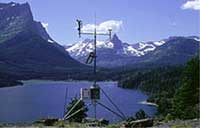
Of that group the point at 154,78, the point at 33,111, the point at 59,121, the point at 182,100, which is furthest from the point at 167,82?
the point at 59,121

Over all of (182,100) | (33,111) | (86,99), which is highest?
(86,99)

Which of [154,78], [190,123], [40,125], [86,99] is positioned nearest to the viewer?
[86,99]

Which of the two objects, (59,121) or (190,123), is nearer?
(190,123)

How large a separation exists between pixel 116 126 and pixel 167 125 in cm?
127

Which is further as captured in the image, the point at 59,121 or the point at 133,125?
the point at 59,121

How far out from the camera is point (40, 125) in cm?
1193

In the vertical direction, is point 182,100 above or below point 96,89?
below

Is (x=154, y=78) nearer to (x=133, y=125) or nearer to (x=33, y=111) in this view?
(x=33, y=111)

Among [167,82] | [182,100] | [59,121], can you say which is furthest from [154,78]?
[59,121]

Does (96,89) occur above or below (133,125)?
above

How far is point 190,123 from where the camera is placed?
11.2 meters

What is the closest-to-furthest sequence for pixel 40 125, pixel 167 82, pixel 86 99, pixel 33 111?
pixel 86 99 < pixel 40 125 < pixel 33 111 < pixel 167 82

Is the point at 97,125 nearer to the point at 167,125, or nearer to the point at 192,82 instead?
the point at 167,125

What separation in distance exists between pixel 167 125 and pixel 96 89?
7.33 feet
